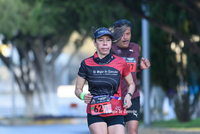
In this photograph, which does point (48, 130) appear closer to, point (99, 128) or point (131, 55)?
point (131, 55)

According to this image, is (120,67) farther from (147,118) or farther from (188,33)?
(147,118)

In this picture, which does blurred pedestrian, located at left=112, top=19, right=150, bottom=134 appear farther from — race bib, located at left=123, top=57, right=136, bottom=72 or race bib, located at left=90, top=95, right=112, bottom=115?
race bib, located at left=90, top=95, right=112, bottom=115

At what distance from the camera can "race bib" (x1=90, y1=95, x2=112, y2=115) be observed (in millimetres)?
4953

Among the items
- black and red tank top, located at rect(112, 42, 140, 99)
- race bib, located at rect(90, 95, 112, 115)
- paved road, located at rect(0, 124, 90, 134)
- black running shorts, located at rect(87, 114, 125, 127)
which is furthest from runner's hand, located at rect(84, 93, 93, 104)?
paved road, located at rect(0, 124, 90, 134)

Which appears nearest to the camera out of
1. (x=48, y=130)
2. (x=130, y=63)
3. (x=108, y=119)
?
(x=108, y=119)

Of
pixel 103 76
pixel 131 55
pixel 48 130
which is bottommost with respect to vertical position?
pixel 48 130

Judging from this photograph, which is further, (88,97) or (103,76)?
(103,76)

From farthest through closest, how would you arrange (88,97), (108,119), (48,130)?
(48,130), (108,119), (88,97)

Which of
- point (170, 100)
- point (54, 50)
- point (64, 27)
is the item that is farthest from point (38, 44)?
point (170, 100)

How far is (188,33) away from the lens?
58.4ft

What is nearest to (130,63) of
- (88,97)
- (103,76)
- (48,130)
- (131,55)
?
(131,55)

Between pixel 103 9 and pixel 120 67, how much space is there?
50.7 feet

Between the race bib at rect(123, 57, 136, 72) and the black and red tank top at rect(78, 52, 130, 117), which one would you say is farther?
the race bib at rect(123, 57, 136, 72)

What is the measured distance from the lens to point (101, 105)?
16.2 ft
